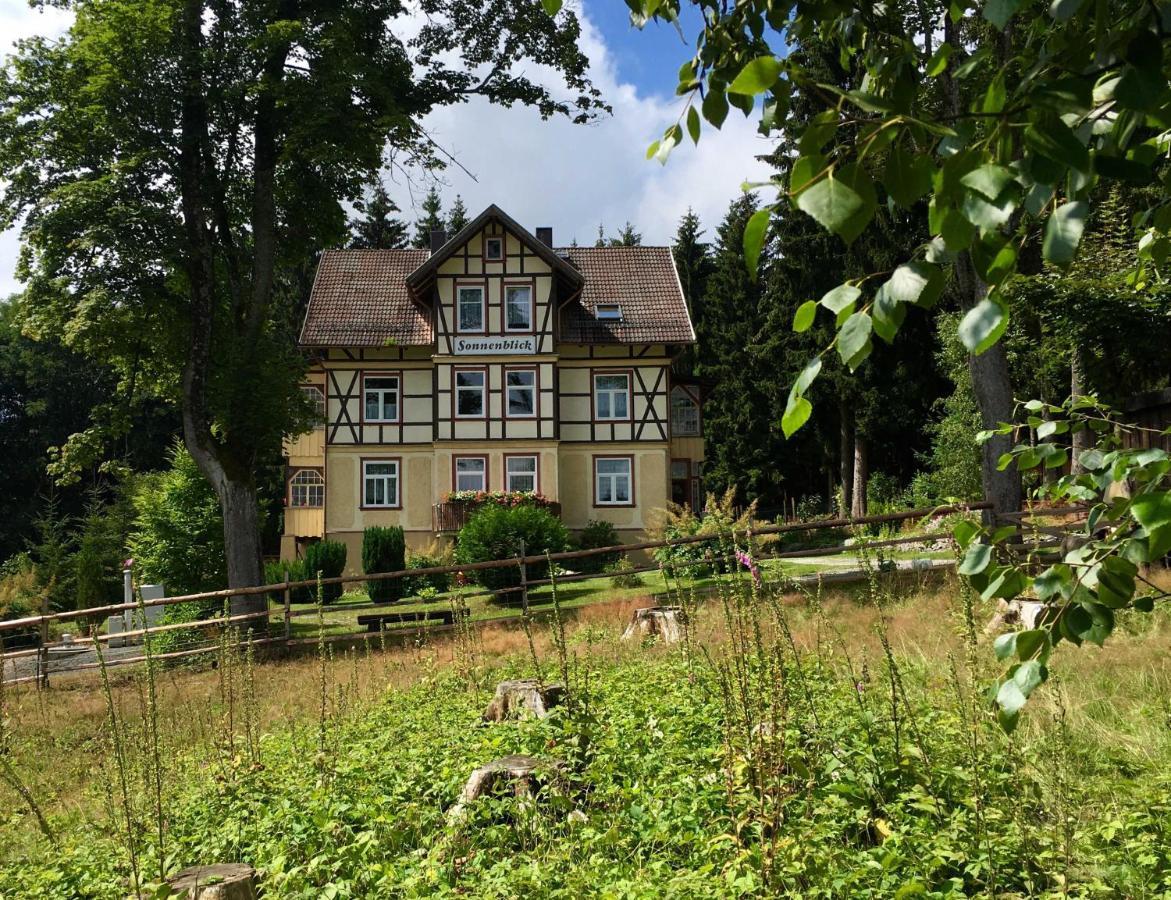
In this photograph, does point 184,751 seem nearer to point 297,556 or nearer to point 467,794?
point 467,794

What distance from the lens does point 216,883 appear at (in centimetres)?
349

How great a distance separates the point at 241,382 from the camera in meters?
14.5

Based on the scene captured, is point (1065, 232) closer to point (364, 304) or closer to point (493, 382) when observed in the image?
point (493, 382)

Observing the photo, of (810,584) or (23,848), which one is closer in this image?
(23,848)

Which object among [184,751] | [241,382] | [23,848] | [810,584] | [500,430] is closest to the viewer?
[23,848]

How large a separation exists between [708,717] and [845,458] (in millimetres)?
26521

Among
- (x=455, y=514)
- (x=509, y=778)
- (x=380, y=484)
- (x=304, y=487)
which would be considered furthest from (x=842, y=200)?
(x=304, y=487)

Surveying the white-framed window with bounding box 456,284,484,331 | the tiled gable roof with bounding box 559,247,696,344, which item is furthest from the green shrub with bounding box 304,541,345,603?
the tiled gable roof with bounding box 559,247,696,344

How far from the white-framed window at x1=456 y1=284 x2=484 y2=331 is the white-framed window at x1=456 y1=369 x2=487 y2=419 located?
1265 mm

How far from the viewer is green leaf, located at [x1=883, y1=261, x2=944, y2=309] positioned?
1.10m

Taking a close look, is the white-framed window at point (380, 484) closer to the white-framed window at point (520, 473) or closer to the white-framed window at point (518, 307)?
the white-framed window at point (520, 473)

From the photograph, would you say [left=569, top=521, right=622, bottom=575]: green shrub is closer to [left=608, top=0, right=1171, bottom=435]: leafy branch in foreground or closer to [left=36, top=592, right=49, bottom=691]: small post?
[left=36, top=592, right=49, bottom=691]: small post

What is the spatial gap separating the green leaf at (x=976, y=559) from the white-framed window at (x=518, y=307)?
→ 24537 mm

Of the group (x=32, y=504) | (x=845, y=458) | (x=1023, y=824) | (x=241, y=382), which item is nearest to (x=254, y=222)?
(x=241, y=382)
